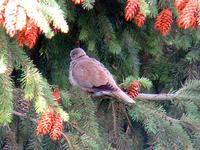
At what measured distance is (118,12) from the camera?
3516mm

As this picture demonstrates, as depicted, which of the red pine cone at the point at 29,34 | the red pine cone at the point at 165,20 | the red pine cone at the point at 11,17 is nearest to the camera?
the red pine cone at the point at 11,17

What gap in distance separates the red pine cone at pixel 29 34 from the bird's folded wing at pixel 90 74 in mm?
1341

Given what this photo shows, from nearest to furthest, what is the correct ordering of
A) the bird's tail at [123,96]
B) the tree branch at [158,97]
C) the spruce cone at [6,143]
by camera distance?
the spruce cone at [6,143] → the bird's tail at [123,96] → the tree branch at [158,97]

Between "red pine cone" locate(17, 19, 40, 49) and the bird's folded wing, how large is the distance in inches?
52.8

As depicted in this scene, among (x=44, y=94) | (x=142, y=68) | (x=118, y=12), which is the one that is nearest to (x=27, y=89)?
(x=44, y=94)

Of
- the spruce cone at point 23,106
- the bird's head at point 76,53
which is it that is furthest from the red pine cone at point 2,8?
the bird's head at point 76,53

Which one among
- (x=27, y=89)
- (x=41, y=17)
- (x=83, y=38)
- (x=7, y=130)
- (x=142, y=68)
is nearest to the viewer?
(x=41, y=17)

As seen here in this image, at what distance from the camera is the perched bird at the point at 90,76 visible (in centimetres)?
341

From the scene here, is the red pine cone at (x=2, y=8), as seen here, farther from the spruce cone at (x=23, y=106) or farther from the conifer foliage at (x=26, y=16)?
the spruce cone at (x=23, y=106)

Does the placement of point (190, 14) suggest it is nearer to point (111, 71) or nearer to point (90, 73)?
point (90, 73)

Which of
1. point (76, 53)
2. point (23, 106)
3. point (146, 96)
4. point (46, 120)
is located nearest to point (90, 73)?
point (76, 53)

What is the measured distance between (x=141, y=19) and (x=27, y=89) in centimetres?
85

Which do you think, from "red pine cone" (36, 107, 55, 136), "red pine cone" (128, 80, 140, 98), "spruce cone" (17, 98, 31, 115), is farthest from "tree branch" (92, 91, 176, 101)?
"red pine cone" (36, 107, 55, 136)

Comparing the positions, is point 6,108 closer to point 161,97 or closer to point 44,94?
point 44,94
